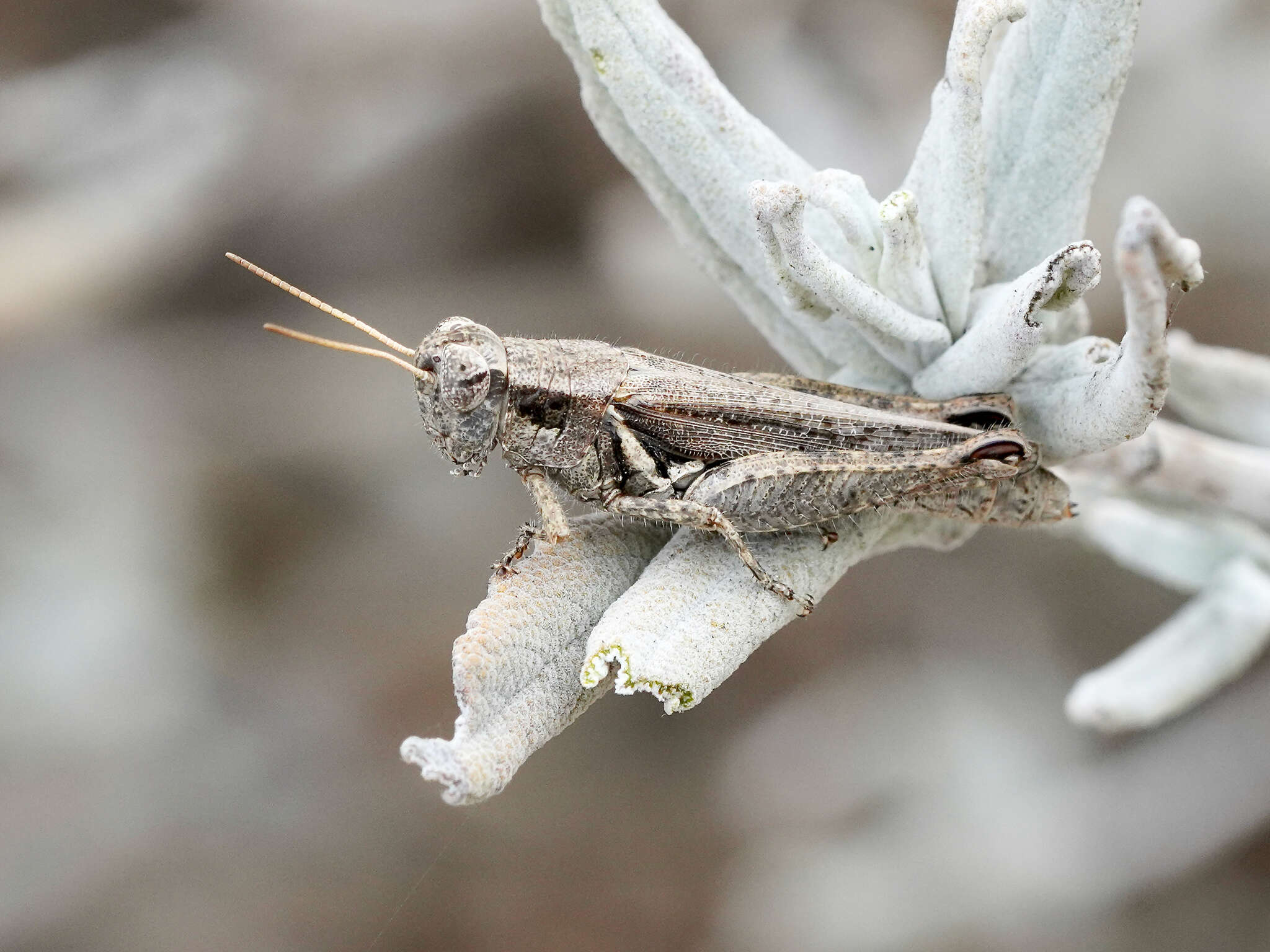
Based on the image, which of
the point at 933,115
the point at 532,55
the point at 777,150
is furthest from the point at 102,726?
the point at 933,115

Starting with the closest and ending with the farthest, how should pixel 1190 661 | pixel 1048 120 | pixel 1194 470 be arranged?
pixel 1048 120, pixel 1194 470, pixel 1190 661

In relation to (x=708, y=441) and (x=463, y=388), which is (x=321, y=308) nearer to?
(x=463, y=388)

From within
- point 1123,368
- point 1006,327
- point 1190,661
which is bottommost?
point 1190,661

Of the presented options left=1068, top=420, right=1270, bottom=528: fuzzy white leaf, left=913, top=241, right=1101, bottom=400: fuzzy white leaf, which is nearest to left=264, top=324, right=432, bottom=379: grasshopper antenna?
left=913, top=241, right=1101, bottom=400: fuzzy white leaf

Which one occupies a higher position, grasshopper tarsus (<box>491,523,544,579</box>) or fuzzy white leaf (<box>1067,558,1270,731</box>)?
grasshopper tarsus (<box>491,523,544,579</box>)

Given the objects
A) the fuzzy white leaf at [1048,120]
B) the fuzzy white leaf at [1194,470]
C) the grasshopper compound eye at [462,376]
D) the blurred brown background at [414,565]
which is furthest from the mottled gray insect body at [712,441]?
the blurred brown background at [414,565]

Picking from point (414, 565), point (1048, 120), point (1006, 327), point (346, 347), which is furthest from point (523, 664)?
point (414, 565)

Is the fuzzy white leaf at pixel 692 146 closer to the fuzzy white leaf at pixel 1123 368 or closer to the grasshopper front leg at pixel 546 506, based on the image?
the fuzzy white leaf at pixel 1123 368

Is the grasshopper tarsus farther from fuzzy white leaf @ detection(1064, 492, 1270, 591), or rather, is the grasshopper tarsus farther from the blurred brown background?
the blurred brown background
